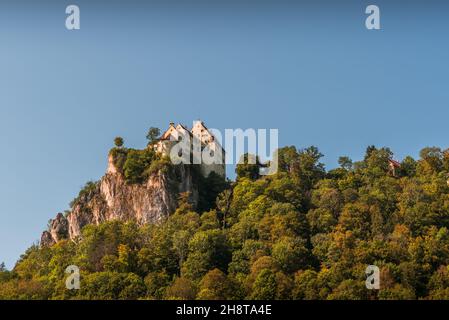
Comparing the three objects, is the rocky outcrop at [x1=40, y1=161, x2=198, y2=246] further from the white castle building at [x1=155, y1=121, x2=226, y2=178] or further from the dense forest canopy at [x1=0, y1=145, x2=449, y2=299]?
the white castle building at [x1=155, y1=121, x2=226, y2=178]

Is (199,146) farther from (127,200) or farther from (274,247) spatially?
(274,247)

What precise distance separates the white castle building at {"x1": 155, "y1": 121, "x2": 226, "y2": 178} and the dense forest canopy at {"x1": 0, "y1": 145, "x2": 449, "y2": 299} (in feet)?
8.00

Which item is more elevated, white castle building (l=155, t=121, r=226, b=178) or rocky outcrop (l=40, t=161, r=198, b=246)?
white castle building (l=155, t=121, r=226, b=178)

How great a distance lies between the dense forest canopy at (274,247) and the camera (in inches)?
2228

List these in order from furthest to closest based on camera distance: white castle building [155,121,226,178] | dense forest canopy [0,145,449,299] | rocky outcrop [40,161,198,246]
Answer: white castle building [155,121,226,178] < rocky outcrop [40,161,198,246] < dense forest canopy [0,145,449,299]

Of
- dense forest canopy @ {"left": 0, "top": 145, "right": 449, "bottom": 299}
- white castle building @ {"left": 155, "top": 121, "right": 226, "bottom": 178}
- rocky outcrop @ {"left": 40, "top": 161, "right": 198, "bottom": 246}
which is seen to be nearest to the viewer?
dense forest canopy @ {"left": 0, "top": 145, "right": 449, "bottom": 299}

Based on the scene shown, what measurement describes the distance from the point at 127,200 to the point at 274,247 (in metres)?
19.2

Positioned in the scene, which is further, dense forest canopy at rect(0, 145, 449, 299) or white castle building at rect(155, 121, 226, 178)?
white castle building at rect(155, 121, 226, 178)

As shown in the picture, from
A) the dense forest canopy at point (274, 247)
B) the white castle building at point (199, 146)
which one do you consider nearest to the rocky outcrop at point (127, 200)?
the dense forest canopy at point (274, 247)

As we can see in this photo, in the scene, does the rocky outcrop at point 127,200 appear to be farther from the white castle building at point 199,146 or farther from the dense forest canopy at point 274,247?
the white castle building at point 199,146

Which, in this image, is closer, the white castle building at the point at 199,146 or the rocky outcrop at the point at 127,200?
the rocky outcrop at the point at 127,200

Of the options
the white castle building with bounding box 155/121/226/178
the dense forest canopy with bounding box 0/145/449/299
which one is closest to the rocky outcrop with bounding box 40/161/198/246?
the dense forest canopy with bounding box 0/145/449/299

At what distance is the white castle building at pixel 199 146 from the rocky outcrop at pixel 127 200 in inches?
117

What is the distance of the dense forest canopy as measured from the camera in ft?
186
